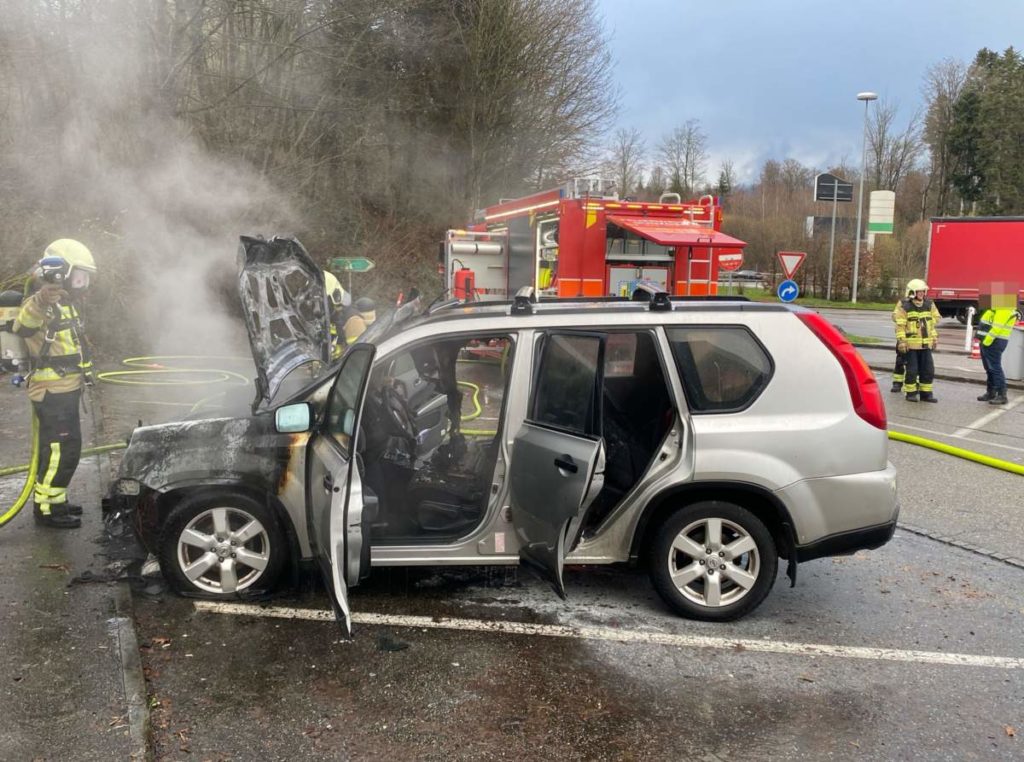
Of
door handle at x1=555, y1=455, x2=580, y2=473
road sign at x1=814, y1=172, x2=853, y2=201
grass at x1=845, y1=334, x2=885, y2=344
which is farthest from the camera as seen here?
road sign at x1=814, y1=172, x2=853, y2=201

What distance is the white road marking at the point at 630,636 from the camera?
3.27 metres

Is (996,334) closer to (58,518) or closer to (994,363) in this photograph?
(994,363)

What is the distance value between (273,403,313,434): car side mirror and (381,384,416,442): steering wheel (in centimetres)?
58

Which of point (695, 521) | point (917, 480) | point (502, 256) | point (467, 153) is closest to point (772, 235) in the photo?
point (467, 153)

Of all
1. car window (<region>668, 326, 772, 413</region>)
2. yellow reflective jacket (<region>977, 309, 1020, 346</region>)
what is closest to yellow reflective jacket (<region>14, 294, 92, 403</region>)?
car window (<region>668, 326, 772, 413</region>)

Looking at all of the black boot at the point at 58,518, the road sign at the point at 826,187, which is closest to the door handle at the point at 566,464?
the black boot at the point at 58,518

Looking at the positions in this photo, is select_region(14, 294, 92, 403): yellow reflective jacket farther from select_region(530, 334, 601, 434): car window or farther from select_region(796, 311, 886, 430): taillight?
select_region(796, 311, 886, 430): taillight

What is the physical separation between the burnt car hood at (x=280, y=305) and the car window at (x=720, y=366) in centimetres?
198

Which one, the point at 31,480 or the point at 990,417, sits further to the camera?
the point at 990,417

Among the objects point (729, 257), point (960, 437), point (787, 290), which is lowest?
point (960, 437)

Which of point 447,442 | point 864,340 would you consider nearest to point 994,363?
point 864,340

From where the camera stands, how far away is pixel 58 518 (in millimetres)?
4711

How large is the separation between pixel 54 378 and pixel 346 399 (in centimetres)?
254

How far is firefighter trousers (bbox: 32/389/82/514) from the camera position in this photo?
471cm
